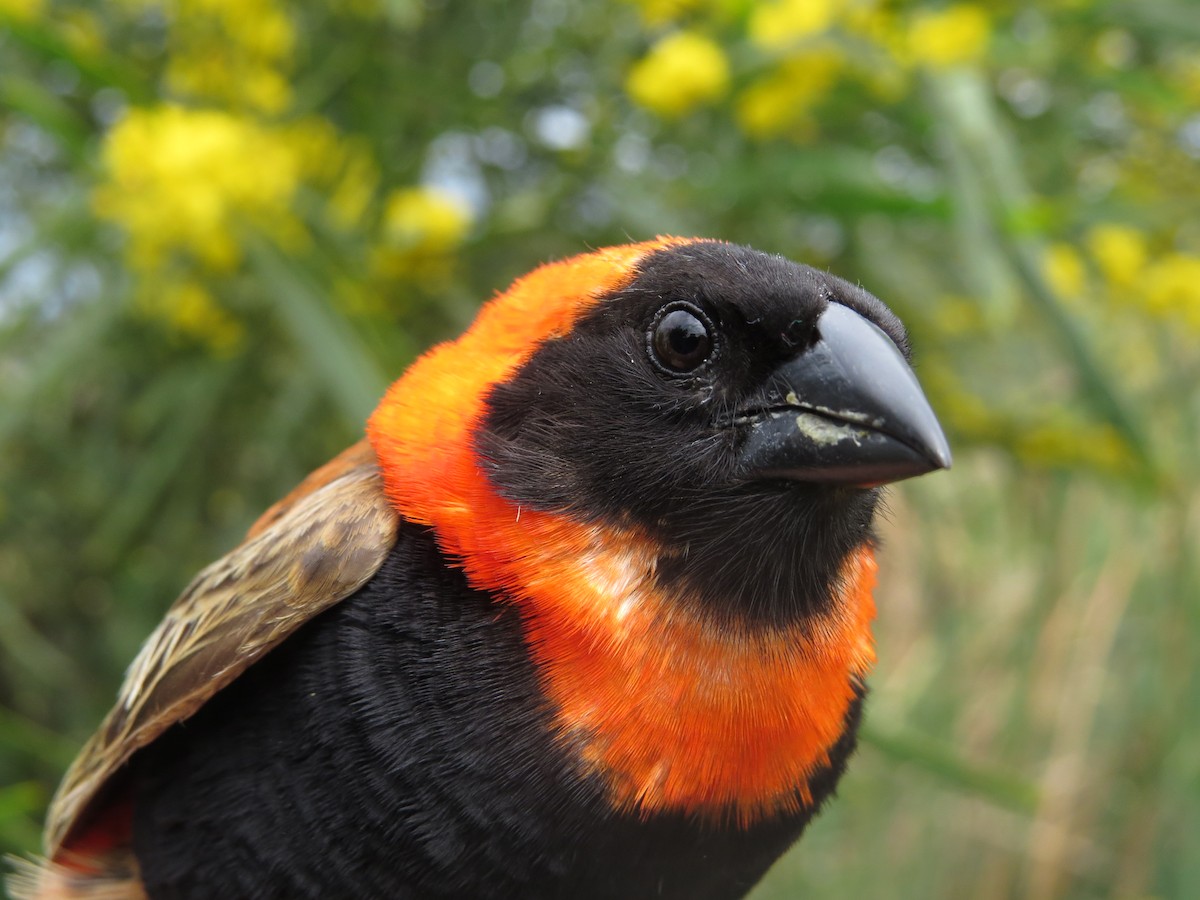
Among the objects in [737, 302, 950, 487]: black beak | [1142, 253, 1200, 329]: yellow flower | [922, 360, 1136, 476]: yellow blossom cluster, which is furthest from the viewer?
[922, 360, 1136, 476]: yellow blossom cluster

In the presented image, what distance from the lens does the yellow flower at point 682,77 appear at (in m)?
1.59

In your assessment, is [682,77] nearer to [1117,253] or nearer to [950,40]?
[950,40]

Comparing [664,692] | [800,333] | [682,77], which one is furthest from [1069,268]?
[664,692]

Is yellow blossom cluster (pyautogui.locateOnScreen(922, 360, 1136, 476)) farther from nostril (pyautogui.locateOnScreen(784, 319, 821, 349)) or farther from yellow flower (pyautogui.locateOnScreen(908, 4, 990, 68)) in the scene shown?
nostril (pyautogui.locateOnScreen(784, 319, 821, 349))

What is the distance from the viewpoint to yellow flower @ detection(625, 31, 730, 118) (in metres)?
1.59

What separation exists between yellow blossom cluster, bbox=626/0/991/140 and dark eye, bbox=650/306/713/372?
794mm

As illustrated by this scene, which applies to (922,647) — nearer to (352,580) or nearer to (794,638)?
(794,638)

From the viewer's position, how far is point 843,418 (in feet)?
2.75

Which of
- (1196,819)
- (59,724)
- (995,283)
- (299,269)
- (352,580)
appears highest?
(299,269)

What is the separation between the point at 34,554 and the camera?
2.19 metres

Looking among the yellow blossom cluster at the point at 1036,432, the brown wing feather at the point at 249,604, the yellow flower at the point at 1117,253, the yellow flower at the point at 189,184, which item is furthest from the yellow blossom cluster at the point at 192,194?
the yellow flower at the point at 1117,253

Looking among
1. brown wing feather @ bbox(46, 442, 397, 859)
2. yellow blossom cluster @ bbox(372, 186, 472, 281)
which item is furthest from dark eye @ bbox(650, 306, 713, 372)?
yellow blossom cluster @ bbox(372, 186, 472, 281)

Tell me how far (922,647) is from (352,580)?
238 cm

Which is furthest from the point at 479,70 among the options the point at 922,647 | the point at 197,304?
the point at 922,647
